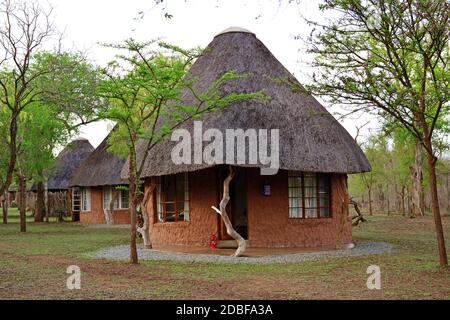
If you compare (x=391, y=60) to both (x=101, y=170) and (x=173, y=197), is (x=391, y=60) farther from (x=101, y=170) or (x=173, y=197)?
(x=101, y=170)

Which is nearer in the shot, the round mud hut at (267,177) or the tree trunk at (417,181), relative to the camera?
the round mud hut at (267,177)

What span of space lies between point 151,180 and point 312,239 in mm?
4904

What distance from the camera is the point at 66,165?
35250 mm

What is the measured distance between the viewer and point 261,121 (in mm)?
13656

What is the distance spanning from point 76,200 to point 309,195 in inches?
870

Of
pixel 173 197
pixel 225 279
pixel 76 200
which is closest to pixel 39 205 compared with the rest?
pixel 76 200

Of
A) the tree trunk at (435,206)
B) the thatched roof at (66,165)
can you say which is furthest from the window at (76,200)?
the tree trunk at (435,206)

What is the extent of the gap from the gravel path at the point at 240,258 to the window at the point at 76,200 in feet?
63.2

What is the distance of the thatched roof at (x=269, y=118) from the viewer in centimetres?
1350

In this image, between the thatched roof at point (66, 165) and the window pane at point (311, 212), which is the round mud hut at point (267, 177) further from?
the thatched roof at point (66, 165)

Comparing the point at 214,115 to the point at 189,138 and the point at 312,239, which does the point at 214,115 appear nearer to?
the point at 189,138

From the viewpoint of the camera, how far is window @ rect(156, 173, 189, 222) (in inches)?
585

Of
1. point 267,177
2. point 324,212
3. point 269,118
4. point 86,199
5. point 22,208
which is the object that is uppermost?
point 269,118
